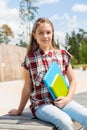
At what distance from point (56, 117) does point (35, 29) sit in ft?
3.21

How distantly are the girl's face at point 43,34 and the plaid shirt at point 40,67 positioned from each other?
0.10 meters

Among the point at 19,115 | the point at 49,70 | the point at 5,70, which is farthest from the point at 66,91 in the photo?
the point at 5,70

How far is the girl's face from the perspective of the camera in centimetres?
383

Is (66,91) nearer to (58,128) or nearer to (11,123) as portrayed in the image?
(58,128)

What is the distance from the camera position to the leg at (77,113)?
355cm

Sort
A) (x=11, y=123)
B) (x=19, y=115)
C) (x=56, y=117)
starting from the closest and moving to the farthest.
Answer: (x=56, y=117), (x=11, y=123), (x=19, y=115)

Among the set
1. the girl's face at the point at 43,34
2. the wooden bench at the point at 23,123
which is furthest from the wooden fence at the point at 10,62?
the girl's face at the point at 43,34

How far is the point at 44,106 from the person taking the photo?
362 cm

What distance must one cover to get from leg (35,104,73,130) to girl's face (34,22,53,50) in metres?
0.67

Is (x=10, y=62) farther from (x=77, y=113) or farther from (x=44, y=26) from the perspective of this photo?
(x=77, y=113)

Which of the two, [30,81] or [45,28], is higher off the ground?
[45,28]

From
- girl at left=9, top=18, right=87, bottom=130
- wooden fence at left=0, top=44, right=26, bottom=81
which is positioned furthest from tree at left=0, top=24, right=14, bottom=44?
girl at left=9, top=18, right=87, bottom=130

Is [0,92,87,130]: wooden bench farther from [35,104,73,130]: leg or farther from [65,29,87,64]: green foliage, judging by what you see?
[65,29,87,64]: green foliage

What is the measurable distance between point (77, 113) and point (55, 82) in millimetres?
370
